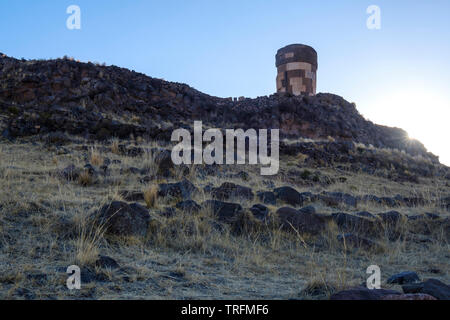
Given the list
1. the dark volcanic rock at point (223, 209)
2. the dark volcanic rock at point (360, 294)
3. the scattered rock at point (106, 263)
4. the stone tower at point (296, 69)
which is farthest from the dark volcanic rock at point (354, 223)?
the stone tower at point (296, 69)

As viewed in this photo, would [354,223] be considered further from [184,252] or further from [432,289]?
[432,289]

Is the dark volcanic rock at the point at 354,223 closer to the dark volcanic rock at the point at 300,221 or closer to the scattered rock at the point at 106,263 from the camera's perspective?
the dark volcanic rock at the point at 300,221

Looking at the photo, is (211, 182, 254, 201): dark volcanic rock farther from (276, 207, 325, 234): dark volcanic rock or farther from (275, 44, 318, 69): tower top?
(275, 44, 318, 69): tower top

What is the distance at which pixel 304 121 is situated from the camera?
71.0 feet

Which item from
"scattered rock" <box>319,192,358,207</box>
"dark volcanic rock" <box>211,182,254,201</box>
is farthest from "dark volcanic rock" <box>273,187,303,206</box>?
"scattered rock" <box>319,192,358,207</box>

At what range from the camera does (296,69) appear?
2373 centimetres

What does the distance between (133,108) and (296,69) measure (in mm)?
10909

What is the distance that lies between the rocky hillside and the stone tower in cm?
112

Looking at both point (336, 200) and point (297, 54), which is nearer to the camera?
point (336, 200)

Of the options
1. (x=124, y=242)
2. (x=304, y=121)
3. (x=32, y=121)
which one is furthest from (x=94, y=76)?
(x=124, y=242)

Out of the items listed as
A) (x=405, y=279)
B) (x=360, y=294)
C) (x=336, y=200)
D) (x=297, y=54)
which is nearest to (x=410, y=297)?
(x=360, y=294)

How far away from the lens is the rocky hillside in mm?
12898

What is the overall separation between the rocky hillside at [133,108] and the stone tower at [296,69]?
1124 millimetres
